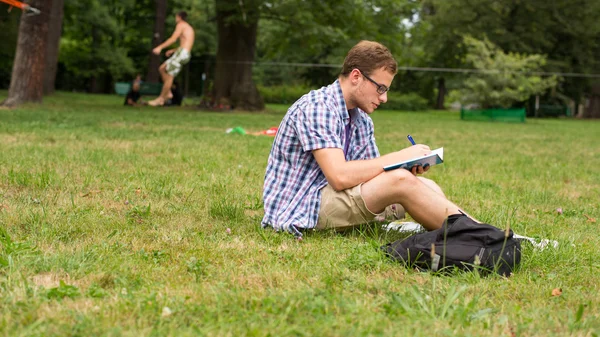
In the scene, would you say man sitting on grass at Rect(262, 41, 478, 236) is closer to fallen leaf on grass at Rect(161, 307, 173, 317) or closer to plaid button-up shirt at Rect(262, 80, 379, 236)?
plaid button-up shirt at Rect(262, 80, 379, 236)

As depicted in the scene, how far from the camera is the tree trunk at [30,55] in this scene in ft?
50.3

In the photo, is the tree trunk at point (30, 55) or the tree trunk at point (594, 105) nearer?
the tree trunk at point (30, 55)

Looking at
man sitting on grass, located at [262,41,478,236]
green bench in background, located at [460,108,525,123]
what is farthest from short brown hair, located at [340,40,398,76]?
green bench in background, located at [460,108,525,123]

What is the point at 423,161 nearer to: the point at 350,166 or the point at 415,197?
the point at 415,197

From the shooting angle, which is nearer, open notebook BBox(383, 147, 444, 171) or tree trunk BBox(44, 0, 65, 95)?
open notebook BBox(383, 147, 444, 171)

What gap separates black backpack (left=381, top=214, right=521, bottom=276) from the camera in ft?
11.1

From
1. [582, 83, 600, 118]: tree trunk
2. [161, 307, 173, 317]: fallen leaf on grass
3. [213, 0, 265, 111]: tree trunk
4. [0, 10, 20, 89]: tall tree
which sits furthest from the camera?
[582, 83, 600, 118]: tree trunk

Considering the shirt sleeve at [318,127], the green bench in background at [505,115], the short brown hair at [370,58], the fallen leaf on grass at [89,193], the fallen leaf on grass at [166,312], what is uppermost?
the green bench in background at [505,115]

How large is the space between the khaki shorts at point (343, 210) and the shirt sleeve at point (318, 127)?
277mm

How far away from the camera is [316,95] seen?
4.11 m

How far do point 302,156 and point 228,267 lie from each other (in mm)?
1088

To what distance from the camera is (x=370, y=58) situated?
398 centimetres

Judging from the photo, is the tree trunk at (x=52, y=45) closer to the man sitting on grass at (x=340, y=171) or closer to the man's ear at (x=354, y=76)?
the man sitting on grass at (x=340, y=171)

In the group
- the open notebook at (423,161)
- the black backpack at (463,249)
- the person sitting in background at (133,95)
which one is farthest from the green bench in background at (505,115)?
the black backpack at (463,249)
